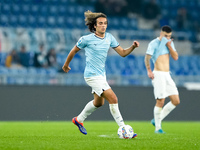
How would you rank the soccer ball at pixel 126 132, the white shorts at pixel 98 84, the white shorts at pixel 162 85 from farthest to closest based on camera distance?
the white shorts at pixel 162 85 < the white shorts at pixel 98 84 < the soccer ball at pixel 126 132

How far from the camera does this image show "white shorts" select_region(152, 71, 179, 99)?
9.29 metres

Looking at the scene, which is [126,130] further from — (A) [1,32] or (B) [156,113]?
(A) [1,32]

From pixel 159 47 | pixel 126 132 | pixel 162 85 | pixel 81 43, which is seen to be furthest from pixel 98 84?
pixel 159 47

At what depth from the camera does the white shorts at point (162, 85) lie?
9.29 metres

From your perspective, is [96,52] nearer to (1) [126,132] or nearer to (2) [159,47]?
(1) [126,132]

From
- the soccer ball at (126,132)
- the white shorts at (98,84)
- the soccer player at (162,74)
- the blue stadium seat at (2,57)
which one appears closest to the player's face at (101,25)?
the white shorts at (98,84)

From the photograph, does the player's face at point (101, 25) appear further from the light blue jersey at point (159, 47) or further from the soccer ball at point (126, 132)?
the light blue jersey at point (159, 47)

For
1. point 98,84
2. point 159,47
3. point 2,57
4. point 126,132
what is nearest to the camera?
point 126,132

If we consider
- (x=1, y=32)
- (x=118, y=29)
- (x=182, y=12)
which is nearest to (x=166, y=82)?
(x=1, y=32)

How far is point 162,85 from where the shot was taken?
9297mm

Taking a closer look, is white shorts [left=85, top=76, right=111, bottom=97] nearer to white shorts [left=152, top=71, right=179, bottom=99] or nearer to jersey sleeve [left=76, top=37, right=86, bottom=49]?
jersey sleeve [left=76, top=37, right=86, bottom=49]

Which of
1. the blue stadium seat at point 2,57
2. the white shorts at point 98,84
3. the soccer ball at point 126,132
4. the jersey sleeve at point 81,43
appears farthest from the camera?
the blue stadium seat at point 2,57

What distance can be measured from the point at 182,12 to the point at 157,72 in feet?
42.7

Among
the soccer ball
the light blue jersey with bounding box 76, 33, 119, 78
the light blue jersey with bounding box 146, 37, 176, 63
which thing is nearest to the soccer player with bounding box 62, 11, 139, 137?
the light blue jersey with bounding box 76, 33, 119, 78
